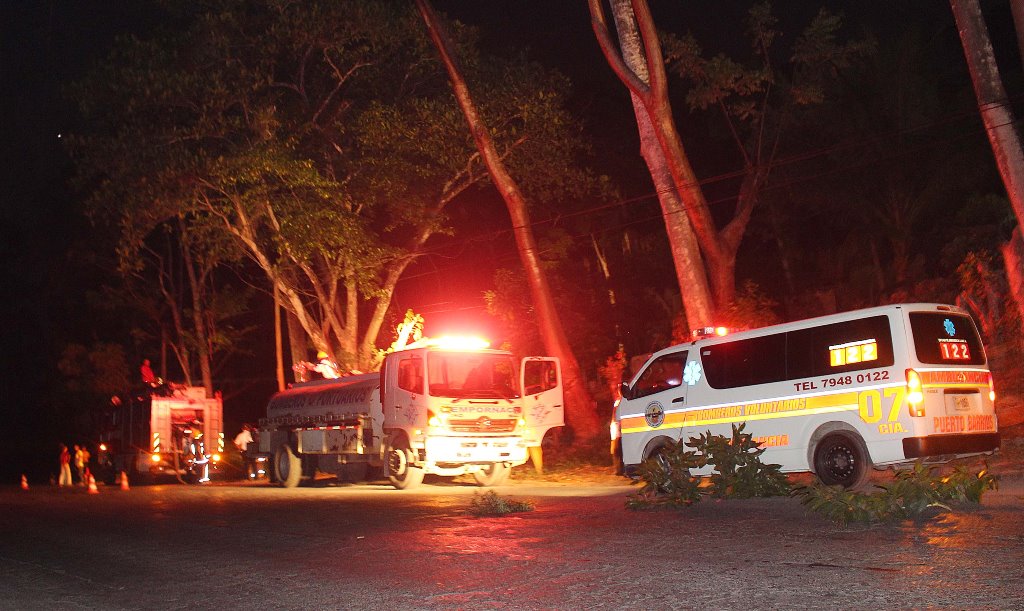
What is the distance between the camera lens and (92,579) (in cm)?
975

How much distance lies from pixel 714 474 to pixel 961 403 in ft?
10.6

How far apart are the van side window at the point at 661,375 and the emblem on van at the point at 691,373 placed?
0.28 ft

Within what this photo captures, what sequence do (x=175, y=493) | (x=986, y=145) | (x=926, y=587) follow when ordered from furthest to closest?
(x=986, y=145), (x=175, y=493), (x=926, y=587)

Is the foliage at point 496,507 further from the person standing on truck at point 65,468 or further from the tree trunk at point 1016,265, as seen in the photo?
the person standing on truck at point 65,468

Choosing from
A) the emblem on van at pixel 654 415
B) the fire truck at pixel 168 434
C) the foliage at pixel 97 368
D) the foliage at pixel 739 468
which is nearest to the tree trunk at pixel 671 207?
the emblem on van at pixel 654 415

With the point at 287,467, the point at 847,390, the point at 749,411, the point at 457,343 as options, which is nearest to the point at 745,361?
the point at 749,411

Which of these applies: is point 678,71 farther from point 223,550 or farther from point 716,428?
point 223,550

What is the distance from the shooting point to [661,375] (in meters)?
15.3

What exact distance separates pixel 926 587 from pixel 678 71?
1764 centimetres

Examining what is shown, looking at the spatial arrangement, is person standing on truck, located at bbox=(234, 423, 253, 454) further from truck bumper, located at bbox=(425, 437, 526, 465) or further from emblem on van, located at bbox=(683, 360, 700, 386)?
emblem on van, located at bbox=(683, 360, 700, 386)

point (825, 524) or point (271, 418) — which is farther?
point (271, 418)

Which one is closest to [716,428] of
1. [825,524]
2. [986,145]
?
[825,524]

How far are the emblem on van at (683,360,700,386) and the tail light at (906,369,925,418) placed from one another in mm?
3203

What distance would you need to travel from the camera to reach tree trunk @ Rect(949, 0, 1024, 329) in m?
16.3
